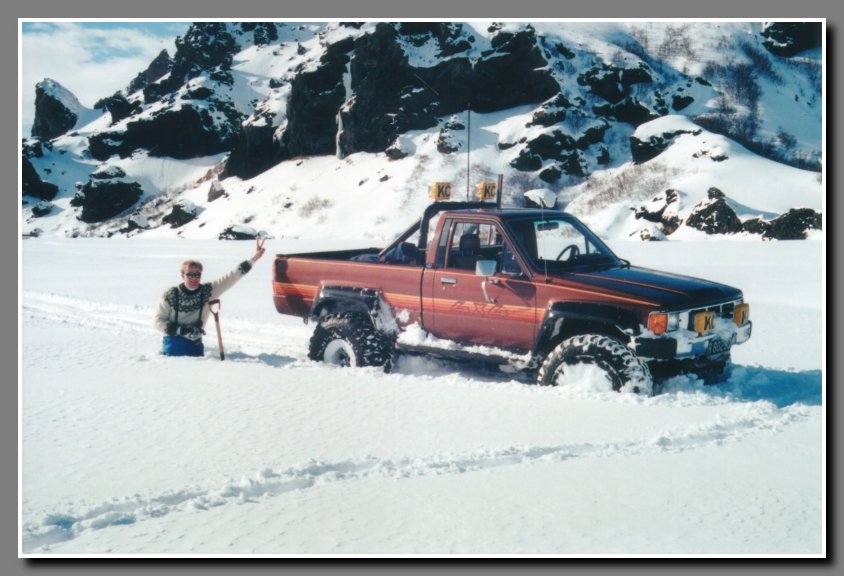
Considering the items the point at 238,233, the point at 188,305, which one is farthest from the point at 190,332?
the point at 238,233

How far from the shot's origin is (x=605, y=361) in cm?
555

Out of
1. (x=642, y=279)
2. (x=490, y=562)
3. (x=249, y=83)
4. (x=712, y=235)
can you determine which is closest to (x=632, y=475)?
(x=490, y=562)

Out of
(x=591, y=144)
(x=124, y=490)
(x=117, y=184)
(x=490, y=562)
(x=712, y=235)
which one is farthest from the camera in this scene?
(x=591, y=144)

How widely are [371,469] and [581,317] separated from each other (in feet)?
7.18

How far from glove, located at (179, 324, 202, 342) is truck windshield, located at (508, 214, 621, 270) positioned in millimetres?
3435

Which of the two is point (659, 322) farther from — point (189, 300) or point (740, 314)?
point (189, 300)

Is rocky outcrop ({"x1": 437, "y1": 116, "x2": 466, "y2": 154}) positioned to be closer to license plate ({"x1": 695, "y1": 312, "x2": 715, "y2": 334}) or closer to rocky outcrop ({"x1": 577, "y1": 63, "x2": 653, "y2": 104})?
rocky outcrop ({"x1": 577, "y1": 63, "x2": 653, "y2": 104})

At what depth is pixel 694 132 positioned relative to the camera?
39.9 ft

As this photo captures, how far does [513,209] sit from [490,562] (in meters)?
3.77

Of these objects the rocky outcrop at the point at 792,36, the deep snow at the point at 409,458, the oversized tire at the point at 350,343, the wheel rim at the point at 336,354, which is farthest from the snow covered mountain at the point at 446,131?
the wheel rim at the point at 336,354

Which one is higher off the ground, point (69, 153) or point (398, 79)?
point (398, 79)

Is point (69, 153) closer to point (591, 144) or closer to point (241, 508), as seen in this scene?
point (241, 508)

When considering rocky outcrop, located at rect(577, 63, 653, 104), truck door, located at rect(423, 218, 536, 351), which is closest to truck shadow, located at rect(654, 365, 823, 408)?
truck door, located at rect(423, 218, 536, 351)

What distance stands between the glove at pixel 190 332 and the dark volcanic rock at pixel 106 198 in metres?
3.74
